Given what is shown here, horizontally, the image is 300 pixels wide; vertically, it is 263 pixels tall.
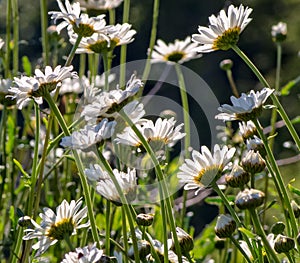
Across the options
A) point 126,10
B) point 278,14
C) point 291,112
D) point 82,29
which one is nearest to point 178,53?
point 126,10

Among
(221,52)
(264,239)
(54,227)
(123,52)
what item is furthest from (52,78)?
(221,52)

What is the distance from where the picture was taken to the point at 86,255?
686 mm

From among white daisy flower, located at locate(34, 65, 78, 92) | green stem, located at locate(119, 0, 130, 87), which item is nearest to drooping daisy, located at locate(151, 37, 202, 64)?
green stem, located at locate(119, 0, 130, 87)

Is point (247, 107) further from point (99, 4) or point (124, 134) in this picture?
point (99, 4)

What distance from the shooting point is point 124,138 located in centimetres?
80

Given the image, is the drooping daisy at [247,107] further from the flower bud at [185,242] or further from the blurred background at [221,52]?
the blurred background at [221,52]

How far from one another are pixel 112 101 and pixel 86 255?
0.56 ft

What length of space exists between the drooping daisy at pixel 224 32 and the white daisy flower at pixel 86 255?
0.93ft

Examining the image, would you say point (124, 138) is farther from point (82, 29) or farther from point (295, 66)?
point (295, 66)

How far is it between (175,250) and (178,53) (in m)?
0.62

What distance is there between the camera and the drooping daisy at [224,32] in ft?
2.83

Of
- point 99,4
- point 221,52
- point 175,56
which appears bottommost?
point 221,52

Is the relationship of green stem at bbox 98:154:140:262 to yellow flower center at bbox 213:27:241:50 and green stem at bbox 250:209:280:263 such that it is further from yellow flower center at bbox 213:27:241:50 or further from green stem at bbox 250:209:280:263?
yellow flower center at bbox 213:27:241:50

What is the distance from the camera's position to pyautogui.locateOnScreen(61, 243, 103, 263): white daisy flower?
68 centimetres
